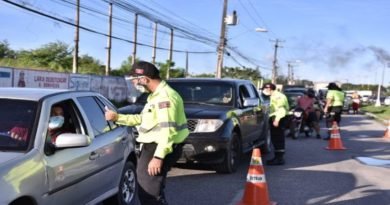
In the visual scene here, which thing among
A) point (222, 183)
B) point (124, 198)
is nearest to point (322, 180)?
point (222, 183)

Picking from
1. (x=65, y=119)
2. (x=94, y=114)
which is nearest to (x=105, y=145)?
(x=94, y=114)

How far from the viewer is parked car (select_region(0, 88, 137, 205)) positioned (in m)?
4.36

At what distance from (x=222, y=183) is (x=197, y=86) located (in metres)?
2.69

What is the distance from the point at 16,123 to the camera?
16.4 ft

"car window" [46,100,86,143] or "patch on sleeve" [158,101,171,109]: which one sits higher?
"patch on sleeve" [158,101,171,109]

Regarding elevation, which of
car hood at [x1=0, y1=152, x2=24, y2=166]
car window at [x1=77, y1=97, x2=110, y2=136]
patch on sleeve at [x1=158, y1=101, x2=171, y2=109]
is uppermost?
patch on sleeve at [x1=158, y1=101, x2=171, y2=109]

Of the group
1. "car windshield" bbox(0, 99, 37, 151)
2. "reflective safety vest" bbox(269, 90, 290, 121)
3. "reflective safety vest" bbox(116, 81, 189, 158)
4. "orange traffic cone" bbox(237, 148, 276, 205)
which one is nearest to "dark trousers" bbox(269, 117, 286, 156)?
"reflective safety vest" bbox(269, 90, 290, 121)

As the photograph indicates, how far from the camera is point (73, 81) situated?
2703cm

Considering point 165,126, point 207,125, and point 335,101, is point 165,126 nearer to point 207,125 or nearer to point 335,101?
point 207,125

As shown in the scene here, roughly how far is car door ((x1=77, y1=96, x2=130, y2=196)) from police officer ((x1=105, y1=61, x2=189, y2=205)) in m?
0.90

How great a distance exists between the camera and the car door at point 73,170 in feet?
15.7

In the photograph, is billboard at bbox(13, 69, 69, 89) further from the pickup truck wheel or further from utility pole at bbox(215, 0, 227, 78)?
utility pole at bbox(215, 0, 227, 78)

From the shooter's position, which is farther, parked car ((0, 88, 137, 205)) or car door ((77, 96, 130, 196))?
car door ((77, 96, 130, 196))

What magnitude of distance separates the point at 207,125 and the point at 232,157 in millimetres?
874
